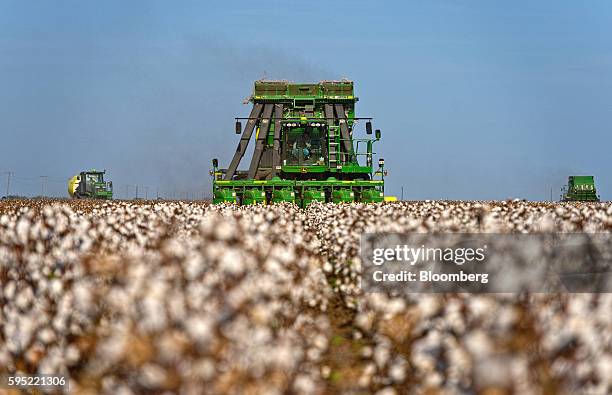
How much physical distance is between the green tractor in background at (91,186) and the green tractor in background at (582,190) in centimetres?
4360

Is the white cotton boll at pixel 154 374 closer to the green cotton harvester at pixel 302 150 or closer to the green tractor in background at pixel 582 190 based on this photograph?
the green cotton harvester at pixel 302 150

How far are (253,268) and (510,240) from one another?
13.0 feet

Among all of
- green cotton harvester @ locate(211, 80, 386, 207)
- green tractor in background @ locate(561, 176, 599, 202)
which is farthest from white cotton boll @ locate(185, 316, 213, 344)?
green tractor in background @ locate(561, 176, 599, 202)

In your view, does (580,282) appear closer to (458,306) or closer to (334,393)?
(334,393)

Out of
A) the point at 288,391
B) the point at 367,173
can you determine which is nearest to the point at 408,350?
the point at 288,391

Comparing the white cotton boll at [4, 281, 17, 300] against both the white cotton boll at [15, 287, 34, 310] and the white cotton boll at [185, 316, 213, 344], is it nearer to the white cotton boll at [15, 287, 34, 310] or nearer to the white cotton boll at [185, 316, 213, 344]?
the white cotton boll at [15, 287, 34, 310]

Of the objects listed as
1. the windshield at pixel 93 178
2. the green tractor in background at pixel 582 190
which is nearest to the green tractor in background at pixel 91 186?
the windshield at pixel 93 178

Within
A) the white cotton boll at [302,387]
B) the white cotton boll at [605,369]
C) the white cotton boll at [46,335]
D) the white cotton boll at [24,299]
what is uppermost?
the white cotton boll at [24,299]

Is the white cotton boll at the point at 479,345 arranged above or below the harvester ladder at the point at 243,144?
below

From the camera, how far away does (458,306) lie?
4.84 meters

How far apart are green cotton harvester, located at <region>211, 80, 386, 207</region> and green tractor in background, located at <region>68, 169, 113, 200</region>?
44.6 meters

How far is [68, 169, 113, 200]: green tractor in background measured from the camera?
71.2 meters

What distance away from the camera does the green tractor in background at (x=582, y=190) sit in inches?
2576

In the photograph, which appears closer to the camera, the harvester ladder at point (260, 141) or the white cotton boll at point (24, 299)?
the white cotton boll at point (24, 299)
